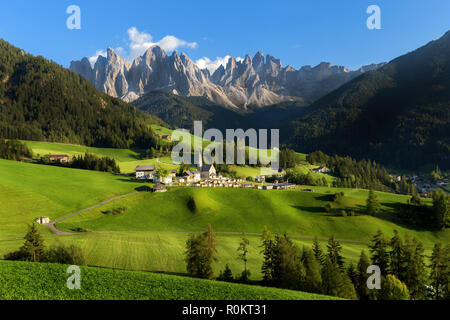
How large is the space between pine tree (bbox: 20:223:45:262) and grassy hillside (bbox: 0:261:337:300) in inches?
541

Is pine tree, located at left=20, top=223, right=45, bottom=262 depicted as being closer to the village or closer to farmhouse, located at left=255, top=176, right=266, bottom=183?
the village

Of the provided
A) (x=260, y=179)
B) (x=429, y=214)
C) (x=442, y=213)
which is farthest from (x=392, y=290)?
(x=260, y=179)

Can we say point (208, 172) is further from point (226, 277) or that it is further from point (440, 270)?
point (440, 270)

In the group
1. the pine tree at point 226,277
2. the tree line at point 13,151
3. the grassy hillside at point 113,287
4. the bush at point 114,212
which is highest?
the tree line at point 13,151

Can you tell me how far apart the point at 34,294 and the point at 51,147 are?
18822 centimetres

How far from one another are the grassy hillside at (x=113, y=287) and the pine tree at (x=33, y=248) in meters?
13.7

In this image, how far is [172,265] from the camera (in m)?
47.9

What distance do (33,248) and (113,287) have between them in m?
26.1

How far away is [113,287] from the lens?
25.0m

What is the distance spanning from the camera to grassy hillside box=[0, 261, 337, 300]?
2339 centimetres

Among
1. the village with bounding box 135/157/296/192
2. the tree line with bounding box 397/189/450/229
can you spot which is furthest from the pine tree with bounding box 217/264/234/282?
the tree line with bounding box 397/189/450/229

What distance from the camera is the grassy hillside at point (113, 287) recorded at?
23391 mm

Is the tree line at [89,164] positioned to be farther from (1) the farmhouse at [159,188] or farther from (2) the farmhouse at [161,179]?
(1) the farmhouse at [159,188]

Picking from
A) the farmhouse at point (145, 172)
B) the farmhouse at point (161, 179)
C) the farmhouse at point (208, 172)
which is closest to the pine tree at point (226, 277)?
the farmhouse at point (161, 179)
